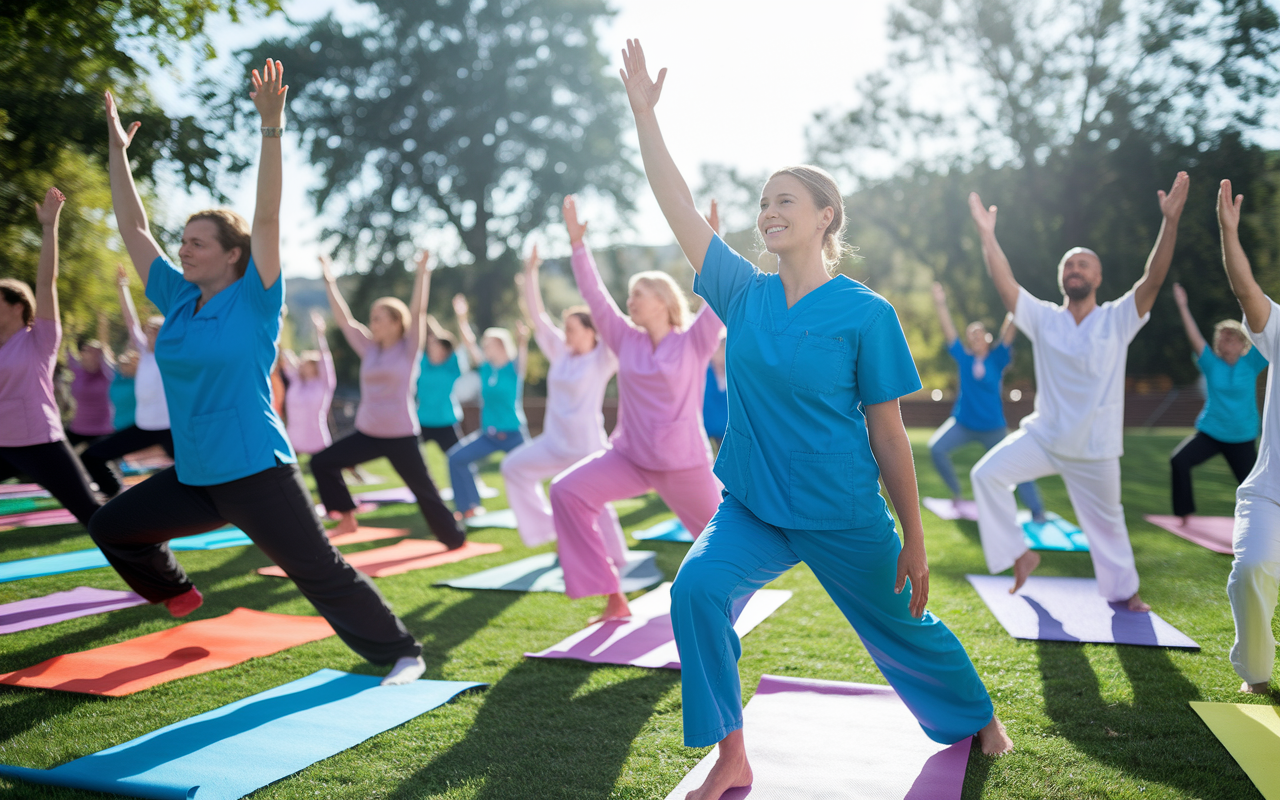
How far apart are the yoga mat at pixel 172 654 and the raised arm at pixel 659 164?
9.49 feet

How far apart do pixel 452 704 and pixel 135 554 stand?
1.57m

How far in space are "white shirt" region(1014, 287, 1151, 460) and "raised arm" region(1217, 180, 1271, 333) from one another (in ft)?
2.55

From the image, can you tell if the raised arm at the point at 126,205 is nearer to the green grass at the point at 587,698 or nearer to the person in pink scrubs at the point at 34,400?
the person in pink scrubs at the point at 34,400

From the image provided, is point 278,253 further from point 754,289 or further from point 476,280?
point 476,280

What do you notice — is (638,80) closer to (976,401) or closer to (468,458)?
(468,458)

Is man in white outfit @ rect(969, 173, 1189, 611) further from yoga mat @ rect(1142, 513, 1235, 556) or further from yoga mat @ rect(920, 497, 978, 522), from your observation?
yoga mat @ rect(920, 497, 978, 522)

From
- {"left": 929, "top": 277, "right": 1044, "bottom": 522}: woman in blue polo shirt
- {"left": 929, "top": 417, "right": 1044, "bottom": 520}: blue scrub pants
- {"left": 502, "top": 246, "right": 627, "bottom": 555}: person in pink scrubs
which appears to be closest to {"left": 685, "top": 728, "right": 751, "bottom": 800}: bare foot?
{"left": 502, "top": 246, "right": 627, "bottom": 555}: person in pink scrubs

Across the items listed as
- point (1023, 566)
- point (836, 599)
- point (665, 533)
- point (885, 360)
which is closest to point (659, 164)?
point (885, 360)

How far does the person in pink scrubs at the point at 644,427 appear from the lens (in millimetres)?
4387

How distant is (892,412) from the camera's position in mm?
2469

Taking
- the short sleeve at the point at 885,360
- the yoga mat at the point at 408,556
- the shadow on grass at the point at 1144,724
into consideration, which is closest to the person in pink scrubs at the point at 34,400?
the yoga mat at the point at 408,556

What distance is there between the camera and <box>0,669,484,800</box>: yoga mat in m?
2.64

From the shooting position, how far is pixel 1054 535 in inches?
280

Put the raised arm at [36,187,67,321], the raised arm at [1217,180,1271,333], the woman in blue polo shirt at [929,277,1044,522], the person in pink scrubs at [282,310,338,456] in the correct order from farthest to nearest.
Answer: the person in pink scrubs at [282,310,338,456] < the woman in blue polo shirt at [929,277,1044,522] < the raised arm at [36,187,67,321] < the raised arm at [1217,180,1271,333]
